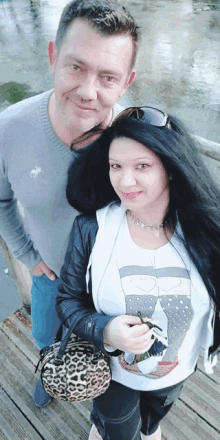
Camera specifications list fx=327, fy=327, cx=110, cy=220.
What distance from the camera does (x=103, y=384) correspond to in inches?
49.4

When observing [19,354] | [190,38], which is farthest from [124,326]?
[190,38]

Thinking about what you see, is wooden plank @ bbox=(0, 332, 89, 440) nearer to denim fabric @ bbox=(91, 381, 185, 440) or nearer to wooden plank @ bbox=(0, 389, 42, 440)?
wooden plank @ bbox=(0, 389, 42, 440)

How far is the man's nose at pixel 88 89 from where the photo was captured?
1158 mm

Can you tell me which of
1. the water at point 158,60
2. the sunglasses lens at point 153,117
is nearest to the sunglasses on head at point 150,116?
the sunglasses lens at point 153,117

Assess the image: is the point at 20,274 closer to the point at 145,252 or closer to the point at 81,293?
the point at 81,293

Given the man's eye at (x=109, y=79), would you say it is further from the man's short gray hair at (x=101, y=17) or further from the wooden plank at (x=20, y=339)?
the wooden plank at (x=20, y=339)

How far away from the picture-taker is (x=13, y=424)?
2.02 metres

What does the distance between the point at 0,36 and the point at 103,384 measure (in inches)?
543

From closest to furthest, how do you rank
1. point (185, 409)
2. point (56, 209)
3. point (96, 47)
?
1. point (96, 47)
2. point (56, 209)
3. point (185, 409)

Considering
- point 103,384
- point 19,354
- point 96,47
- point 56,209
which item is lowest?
point 19,354

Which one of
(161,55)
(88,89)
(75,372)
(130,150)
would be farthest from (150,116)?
(161,55)

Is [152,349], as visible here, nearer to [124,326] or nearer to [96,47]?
[124,326]

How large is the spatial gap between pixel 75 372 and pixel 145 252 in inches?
20.4

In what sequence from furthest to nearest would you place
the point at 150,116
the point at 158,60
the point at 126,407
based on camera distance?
the point at 158,60
the point at 126,407
the point at 150,116
